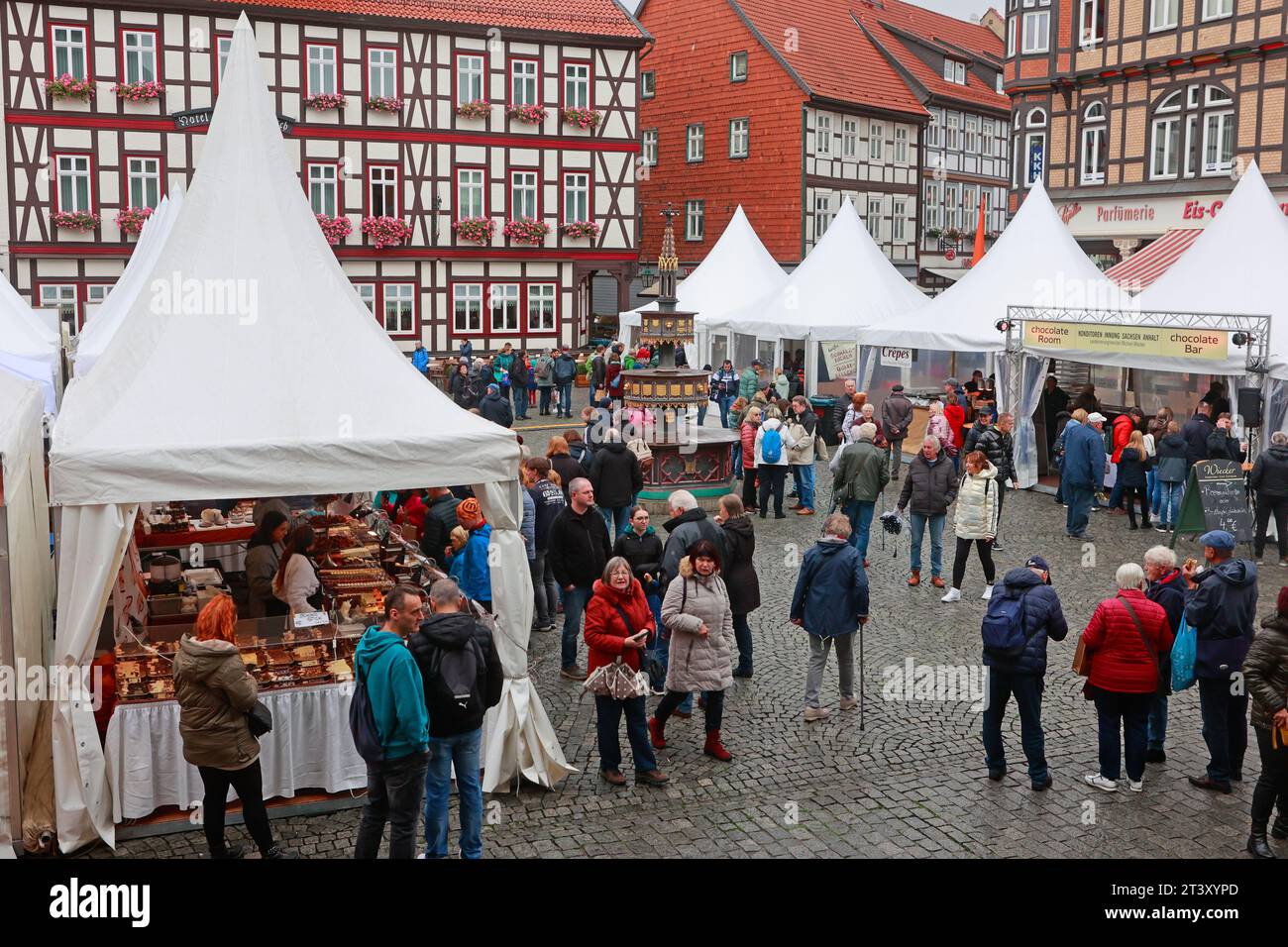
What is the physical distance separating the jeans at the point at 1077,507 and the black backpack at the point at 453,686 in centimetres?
1099

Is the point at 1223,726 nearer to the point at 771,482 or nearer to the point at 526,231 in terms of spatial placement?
the point at 771,482

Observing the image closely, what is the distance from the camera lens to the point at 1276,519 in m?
14.5

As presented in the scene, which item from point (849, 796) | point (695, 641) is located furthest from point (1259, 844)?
point (695, 641)

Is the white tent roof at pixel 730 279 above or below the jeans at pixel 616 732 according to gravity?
above

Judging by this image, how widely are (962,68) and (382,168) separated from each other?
26.1 meters

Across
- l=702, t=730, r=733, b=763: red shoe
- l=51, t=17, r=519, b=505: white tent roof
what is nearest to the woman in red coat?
l=702, t=730, r=733, b=763: red shoe

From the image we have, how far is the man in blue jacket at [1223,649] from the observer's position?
25.4ft

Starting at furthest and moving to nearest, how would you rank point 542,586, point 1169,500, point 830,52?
point 830,52
point 1169,500
point 542,586

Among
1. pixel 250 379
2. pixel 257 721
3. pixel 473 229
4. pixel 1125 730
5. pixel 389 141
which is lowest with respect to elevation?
pixel 1125 730

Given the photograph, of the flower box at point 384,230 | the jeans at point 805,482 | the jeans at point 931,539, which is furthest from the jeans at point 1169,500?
the flower box at point 384,230

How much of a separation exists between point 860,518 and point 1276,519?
15.9 ft

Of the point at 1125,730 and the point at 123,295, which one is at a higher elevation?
the point at 123,295

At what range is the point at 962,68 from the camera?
50719mm

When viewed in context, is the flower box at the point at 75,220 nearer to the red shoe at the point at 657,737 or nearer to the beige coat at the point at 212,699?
the red shoe at the point at 657,737
